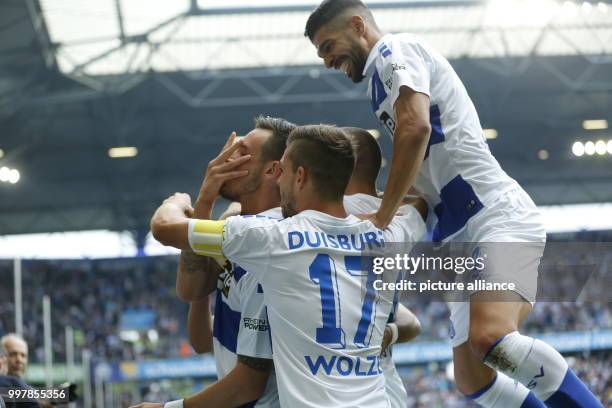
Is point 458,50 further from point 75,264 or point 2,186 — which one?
point 75,264

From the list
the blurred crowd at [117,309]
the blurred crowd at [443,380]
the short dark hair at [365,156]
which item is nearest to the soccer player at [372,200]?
the short dark hair at [365,156]

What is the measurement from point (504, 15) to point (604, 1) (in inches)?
88.3

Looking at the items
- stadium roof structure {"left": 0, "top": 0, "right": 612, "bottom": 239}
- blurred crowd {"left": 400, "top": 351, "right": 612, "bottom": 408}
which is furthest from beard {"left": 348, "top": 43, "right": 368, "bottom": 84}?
blurred crowd {"left": 400, "top": 351, "right": 612, "bottom": 408}

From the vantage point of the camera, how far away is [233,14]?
701 inches

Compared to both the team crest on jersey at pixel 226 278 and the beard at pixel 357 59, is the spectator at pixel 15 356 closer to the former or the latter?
the team crest on jersey at pixel 226 278

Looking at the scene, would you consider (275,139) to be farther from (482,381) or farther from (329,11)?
(482,381)

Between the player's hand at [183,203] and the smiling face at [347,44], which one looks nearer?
the player's hand at [183,203]

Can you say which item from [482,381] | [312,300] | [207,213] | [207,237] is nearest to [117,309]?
[482,381]

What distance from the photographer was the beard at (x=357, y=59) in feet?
10.7

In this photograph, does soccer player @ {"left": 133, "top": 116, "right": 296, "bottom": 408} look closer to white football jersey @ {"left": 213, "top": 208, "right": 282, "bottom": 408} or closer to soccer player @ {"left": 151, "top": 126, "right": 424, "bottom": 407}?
white football jersey @ {"left": 213, "top": 208, "right": 282, "bottom": 408}

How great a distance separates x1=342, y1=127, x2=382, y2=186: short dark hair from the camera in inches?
118

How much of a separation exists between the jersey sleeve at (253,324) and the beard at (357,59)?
1050 millimetres

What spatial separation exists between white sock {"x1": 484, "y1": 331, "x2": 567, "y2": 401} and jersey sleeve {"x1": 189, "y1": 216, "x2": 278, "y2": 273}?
0.90 m

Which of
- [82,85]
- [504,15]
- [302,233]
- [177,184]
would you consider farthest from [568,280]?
[177,184]
